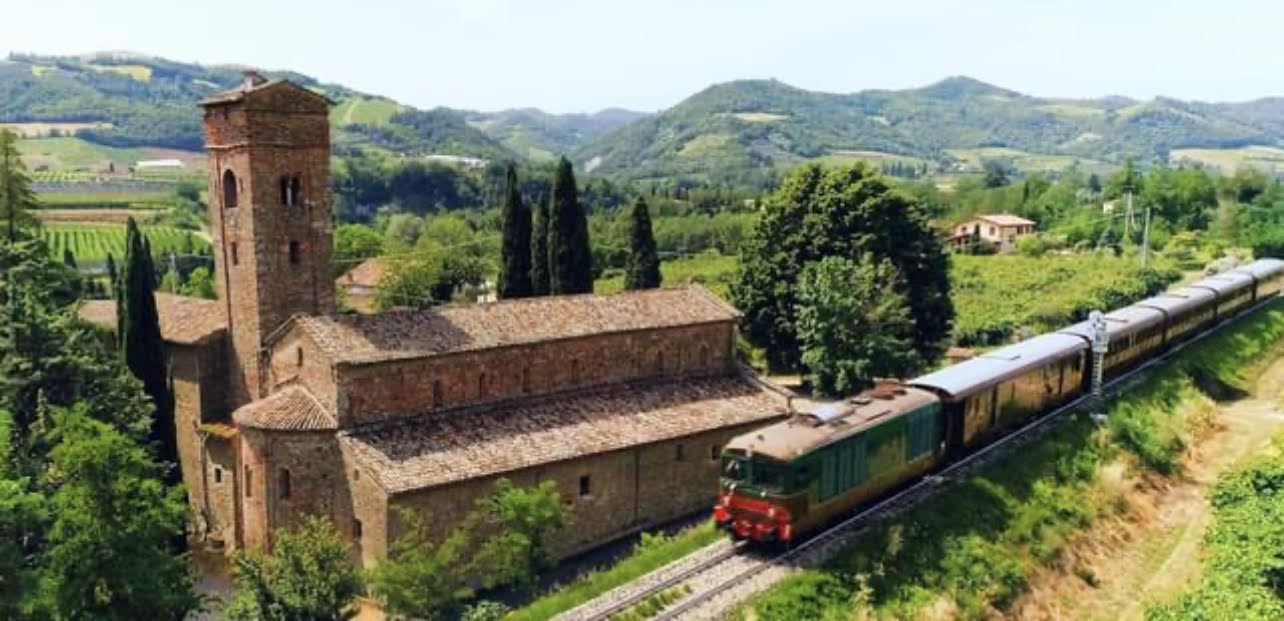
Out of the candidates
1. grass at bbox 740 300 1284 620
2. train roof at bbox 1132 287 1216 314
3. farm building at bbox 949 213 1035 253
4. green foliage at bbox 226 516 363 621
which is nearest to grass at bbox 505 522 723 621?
grass at bbox 740 300 1284 620

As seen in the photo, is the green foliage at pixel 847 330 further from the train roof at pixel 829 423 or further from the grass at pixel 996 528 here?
the train roof at pixel 829 423

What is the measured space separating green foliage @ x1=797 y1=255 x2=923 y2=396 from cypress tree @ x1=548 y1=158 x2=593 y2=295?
13836 mm

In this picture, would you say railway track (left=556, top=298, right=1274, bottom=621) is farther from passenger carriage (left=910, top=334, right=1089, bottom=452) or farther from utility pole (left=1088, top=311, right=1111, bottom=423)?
utility pole (left=1088, top=311, right=1111, bottom=423)

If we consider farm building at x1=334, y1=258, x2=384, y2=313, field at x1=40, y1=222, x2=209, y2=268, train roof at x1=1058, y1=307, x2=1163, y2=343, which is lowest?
farm building at x1=334, y1=258, x2=384, y2=313

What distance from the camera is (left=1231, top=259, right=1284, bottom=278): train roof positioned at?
63594mm

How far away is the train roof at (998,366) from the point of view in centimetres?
3170

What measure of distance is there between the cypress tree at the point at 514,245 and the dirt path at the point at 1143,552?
31710mm

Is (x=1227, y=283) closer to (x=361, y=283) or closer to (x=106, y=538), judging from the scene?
(x=106, y=538)

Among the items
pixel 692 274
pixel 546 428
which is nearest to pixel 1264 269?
pixel 692 274

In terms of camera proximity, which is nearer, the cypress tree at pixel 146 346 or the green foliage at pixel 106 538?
the green foliage at pixel 106 538

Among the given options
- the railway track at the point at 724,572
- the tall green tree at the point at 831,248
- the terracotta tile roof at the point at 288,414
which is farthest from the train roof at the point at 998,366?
the terracotta tile roof at the point at 288,414

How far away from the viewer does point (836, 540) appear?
26484mm

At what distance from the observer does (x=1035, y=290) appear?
7294cm

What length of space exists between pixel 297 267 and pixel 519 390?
9.07 meters
